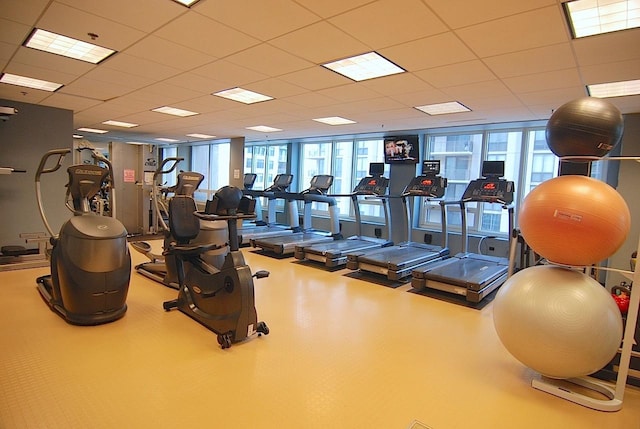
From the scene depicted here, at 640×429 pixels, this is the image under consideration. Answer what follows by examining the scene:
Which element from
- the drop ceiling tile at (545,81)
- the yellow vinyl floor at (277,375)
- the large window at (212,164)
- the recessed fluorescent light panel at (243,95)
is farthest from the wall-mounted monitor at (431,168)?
the large window at (212,164)

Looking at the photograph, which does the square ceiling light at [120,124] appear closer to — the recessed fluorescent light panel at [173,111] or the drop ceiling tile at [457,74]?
the recessed fluorescent light panel at [173,111]

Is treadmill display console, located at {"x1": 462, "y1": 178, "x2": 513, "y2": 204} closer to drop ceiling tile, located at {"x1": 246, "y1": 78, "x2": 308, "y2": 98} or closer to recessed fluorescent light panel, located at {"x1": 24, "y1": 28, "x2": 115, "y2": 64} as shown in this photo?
drop ceiling tile, located at {"x1": 246, "y1": 78, "x2": 308, "y2": 98}

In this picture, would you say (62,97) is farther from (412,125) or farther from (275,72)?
(412,125)

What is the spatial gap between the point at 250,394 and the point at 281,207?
840cm

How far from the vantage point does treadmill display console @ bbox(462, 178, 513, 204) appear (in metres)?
4.94

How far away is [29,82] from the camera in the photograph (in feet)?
15.6

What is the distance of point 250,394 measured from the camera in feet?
7.52

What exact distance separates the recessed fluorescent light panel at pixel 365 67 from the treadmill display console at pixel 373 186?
281 cm

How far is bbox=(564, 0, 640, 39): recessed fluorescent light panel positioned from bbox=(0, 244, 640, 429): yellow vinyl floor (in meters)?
2.63

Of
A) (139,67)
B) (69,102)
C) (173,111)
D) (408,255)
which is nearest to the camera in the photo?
(139,67)

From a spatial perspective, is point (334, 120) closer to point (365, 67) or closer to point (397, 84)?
point (397, 84)

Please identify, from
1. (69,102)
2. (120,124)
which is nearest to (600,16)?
(69,102)

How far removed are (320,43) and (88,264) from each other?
281 centimetres

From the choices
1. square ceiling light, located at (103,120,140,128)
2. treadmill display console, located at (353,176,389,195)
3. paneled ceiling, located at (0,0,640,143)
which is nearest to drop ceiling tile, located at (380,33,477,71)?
paneled ceiling, located at (0,0,640,143)
